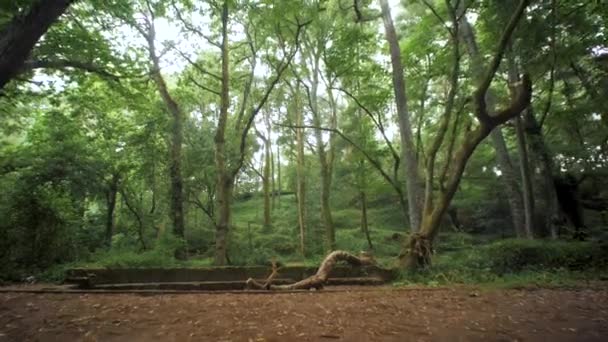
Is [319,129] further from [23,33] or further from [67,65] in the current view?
[23,33]

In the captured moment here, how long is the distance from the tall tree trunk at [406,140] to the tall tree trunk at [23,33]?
8.18 m

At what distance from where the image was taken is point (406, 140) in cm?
998

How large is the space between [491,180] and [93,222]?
1951 cm

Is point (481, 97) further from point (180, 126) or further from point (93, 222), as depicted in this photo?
point (93, 222)

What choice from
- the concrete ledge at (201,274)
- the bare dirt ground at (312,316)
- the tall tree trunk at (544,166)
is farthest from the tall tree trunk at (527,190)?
the concrete ledge at (201,274)

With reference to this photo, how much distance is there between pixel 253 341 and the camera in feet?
11.3

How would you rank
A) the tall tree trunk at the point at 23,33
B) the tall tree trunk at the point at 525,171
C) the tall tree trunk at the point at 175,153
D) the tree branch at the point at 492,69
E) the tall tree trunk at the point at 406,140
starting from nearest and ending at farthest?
the tall tree trunk at the point at 23,33 < the tree branch at the point at 492,69 < the tall tree trunk at the point at 406,140 < the tall tree trunk at the point at 525,171 < the tall tree trunk at the point at 175,153

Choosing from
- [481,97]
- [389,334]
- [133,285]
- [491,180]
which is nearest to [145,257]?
[133,285]

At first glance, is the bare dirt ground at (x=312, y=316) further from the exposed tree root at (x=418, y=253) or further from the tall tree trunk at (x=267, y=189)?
the tall tree trunk at (x=267, y=189)

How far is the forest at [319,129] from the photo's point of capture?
27.6 ft

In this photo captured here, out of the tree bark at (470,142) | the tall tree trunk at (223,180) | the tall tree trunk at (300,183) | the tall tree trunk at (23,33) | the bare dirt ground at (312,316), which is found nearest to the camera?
the bare dirt ground at (312,316)

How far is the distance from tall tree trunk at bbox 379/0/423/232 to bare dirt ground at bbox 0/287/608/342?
3.75m

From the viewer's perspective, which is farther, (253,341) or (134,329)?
(134,329)

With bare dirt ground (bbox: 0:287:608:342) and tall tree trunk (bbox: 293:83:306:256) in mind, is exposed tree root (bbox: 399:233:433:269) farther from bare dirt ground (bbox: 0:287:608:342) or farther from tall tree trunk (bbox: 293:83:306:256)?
tall tree trunk (bbox: 293:83:306:256)
